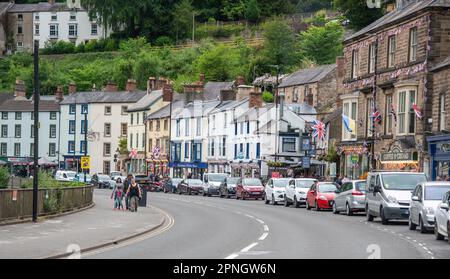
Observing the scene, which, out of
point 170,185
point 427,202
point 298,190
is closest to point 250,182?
point 298,190

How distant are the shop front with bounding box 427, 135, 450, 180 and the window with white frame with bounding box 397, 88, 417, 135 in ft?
10.2

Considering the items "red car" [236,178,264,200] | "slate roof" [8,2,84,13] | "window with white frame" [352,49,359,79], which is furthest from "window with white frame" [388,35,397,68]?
"slate roof" [8,2,84,13]

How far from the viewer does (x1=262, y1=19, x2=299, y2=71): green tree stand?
5153 inches

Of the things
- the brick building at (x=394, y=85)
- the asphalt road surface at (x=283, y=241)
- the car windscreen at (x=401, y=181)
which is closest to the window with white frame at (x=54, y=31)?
the brick building at (x=394, y=85)

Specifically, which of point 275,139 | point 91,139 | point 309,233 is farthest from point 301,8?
→ point 309,233

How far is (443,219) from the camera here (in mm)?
27984

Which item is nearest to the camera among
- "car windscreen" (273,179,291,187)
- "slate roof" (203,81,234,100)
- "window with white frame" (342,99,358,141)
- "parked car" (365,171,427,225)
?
"parked car" (365,171,427,225)

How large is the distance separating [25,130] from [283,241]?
102 metres

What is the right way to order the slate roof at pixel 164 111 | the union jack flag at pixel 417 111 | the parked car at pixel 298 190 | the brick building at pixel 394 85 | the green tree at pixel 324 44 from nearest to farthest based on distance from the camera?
the parked car at pixel 298 190 < the union jack flag at pixel 417 111 < the brick building at pixel 394 85 < the slate roof at pixel 164 111 < the green tree at pixel 324 44

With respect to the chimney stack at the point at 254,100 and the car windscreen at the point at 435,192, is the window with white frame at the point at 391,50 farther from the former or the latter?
the chimney stack at the point at 254,100

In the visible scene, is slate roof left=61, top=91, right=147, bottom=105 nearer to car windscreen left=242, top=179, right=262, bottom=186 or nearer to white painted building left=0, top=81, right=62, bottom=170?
white painted building left=0, top=81, right=62, bottom=170

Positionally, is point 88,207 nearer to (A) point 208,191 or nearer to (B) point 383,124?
(B) point 383,124

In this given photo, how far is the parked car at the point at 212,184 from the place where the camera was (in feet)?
249

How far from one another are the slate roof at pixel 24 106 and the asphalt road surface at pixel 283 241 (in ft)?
285
